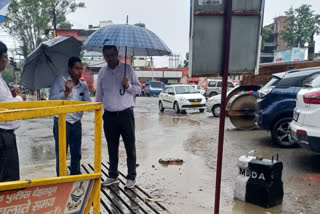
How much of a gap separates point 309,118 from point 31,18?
25317 mm

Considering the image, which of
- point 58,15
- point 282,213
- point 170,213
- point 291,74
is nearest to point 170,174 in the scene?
point 170,213

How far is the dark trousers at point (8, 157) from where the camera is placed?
250 cm

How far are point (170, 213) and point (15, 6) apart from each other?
25.2m

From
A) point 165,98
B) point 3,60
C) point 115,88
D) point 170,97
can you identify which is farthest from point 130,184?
point 165,98

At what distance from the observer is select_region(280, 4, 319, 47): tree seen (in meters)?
46.5

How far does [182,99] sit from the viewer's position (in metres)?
15.2

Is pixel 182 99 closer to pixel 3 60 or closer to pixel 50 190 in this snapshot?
pixel 3 60

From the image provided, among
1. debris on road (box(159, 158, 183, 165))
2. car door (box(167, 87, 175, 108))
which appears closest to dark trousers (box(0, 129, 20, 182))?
debris on road (box(159, 158, 183, 165))

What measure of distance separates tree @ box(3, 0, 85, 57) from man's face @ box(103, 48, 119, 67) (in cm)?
2206

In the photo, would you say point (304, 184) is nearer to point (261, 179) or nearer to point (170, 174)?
point (261, 179)

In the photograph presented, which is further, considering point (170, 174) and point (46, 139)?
point (46, 139)

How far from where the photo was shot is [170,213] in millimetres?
3391

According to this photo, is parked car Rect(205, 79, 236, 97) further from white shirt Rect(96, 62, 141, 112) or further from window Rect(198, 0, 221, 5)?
window Rect(198, 0, 221, 5)

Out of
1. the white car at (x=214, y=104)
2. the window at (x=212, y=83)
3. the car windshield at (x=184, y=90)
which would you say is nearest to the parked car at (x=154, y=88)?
the window at (x=212, y=83)
